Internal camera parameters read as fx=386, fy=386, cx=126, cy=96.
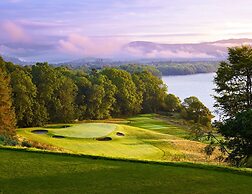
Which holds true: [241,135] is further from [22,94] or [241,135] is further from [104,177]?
[22,94]

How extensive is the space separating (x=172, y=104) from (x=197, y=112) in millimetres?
13859

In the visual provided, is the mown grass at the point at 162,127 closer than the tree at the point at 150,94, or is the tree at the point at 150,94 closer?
the mown grass at the point at 162,127

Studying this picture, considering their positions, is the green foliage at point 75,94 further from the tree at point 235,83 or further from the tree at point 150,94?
the tree at point 235,83

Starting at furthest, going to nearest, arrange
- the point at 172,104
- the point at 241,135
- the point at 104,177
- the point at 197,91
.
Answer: the point at 197,91 → the point at 172,104 → the point at 241,135 → the point at 104,177

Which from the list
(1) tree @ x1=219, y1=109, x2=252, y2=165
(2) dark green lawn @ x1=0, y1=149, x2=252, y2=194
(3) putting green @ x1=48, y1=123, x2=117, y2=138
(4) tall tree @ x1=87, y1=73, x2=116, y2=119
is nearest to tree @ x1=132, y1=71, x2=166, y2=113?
(4) tall tree @ x1=87, y1=73, x2=116, y2=119

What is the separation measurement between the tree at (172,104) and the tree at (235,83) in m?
56.6

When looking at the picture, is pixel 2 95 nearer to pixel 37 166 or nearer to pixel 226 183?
pixel 37 166


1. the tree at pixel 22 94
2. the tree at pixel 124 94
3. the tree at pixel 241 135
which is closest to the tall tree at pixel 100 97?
the tree at pixel 124 94

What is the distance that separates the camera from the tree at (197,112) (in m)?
65.8

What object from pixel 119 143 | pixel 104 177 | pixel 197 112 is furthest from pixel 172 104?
pixel 104 177

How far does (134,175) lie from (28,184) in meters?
3.19

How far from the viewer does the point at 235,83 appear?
25.9 metres

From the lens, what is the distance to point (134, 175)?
11.7 metres

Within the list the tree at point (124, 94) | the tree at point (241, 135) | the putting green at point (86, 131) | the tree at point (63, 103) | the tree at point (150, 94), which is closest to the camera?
the tree at point (241, 135)
